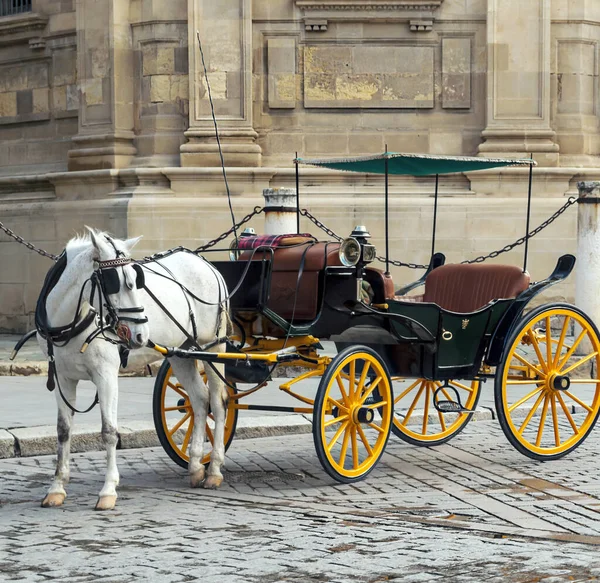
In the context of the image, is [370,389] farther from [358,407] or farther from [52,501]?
[52,501]

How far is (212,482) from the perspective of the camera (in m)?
7.79

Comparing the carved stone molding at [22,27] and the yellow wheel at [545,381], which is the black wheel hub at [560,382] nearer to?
the yellow wheel at [545,381]

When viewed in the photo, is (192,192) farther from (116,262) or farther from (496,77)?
(116,262)

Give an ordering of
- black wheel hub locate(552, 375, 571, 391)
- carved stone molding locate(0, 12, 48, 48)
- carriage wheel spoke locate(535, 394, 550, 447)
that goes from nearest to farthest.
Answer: carriage wheel spoke locate(535, 394, 550, 447) < black wheel hub locate(552, 375, 571, 391) < carved stone molding locate(0, 12, 48, 48)

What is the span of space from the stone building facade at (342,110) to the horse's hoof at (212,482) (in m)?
9.08

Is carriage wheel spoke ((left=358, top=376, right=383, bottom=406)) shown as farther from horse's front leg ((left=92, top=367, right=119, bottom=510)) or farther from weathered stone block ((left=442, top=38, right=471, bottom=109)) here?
weathered stone block ((left=442, top=38, right=471, bottom=109))

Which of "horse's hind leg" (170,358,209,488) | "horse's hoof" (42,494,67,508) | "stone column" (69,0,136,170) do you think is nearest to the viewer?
"horse's hoof" (42,494,67,508)

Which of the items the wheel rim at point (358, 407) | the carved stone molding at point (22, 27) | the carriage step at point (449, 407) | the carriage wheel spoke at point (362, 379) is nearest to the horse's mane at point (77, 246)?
the wheel rim at point (358, 407)

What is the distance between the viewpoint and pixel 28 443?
923 centimetres

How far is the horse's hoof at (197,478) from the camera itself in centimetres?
783

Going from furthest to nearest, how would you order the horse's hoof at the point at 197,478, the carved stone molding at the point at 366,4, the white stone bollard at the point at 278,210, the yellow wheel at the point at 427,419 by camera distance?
the carved stone molding at the point at 366,4 → the white stone bollard at the point at 278,210 → the yellow wheel at the point at 427,419 → the horse's hoof at the point at 197,478

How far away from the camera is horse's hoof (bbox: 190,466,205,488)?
308 inches

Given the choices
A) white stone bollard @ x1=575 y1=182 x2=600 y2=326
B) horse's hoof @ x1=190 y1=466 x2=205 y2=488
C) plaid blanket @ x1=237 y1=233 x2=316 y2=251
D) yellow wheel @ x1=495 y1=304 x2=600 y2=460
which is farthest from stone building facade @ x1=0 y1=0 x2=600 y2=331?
horse's hoof @ x1=190 y1=466 x2=205 y2=488

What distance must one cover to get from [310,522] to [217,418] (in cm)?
160
